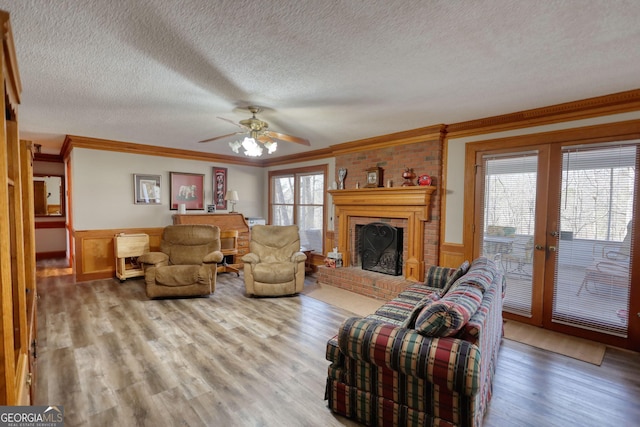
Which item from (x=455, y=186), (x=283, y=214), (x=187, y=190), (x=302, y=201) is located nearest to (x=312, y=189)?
(x=302, y=201)

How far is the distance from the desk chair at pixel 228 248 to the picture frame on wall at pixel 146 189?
54.7 inches

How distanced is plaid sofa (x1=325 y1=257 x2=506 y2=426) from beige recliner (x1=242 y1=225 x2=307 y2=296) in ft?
7.82

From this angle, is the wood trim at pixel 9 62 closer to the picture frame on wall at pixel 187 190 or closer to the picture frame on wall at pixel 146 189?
the picture frame on wall at pixel 146 189

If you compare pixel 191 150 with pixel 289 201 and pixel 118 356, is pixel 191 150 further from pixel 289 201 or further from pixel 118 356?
pixel 118 356

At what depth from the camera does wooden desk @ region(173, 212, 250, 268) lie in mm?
5809

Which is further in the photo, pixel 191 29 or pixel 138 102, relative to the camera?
pixel 138 102

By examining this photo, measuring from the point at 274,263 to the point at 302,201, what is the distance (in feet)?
7.27

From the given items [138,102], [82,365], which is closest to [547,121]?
[138,102]

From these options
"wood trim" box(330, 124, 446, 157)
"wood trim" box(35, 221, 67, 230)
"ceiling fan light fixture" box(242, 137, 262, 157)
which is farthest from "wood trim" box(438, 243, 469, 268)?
"wood trim" box(35, 221, 67, 230)

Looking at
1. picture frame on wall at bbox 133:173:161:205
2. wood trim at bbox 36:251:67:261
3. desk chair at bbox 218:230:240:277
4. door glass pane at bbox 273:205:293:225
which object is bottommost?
wood trim at bbox 36:251:67:261

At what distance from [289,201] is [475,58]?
16.5 ft

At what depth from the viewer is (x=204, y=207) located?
6.35 m

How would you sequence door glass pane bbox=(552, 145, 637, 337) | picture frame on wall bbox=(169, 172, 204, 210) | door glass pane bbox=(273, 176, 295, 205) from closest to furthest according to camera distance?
door glass pane bbox=(552, 145, 637, 337), picture frame on wall bbox=(169, 172, 204, 210), door glass pane bbox=(273, 176, 295, 205)

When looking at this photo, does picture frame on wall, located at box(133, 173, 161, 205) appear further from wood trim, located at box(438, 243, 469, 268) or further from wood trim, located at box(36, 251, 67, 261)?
wood trim, located at box(438, 243, 469, 268)
